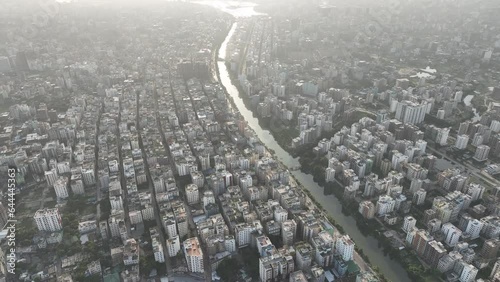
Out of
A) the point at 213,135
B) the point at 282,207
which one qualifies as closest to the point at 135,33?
the point at 213,135

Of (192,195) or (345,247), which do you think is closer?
(345,247)

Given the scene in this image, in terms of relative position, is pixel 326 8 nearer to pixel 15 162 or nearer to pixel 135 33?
pixel 135 33

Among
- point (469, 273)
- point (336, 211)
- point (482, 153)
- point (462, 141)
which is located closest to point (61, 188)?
point (336, 211)

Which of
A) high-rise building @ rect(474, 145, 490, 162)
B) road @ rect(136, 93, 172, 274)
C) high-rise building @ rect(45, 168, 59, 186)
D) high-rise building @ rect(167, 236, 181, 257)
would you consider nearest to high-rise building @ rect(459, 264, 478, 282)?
high-rise building @ rect(474, 145, 490, 162)

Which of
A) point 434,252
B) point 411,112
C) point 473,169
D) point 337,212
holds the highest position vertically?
point 411,112

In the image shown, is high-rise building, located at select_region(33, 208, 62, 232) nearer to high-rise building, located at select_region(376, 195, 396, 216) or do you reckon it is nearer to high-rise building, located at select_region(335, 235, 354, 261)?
high-rise building, located at select_region(335, 235, 354, 261)

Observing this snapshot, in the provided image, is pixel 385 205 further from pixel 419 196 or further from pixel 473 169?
pixel 473 169
